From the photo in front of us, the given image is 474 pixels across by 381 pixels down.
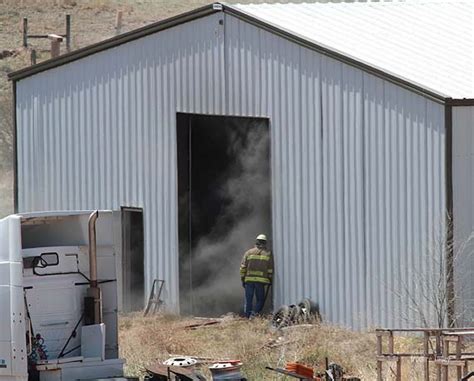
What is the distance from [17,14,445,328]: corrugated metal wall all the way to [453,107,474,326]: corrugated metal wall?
29 cm

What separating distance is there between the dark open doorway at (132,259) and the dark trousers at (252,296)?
3.37 meters

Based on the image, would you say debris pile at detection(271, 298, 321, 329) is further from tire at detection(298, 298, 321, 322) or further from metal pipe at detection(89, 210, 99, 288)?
metal pipe at detection(89, 210, 99, 288)

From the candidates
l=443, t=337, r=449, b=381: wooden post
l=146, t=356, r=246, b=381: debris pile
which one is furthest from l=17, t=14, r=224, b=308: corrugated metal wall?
l=146, t=356, r=246, b=381: debris pile

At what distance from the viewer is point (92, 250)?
1756 centimetres

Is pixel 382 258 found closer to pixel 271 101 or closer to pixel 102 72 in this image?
pixel 271 101

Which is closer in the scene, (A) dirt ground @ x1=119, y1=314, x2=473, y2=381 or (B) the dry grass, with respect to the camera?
(A) dirt ground @ x1=119, y1=314, x2=473, y2=381

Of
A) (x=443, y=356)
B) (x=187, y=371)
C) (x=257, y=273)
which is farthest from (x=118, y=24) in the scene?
(x=187, y=371)

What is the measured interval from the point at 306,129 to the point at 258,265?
2.70 meters

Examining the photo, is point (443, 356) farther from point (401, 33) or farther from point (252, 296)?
point (401, 33)

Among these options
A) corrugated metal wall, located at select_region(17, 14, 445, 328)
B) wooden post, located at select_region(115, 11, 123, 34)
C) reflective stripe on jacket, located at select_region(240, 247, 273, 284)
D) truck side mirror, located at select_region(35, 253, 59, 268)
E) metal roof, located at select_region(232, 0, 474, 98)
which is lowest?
reflective stripe on jacket, located at select_region(240, 247, 273, 284)

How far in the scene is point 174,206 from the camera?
28.2 meters

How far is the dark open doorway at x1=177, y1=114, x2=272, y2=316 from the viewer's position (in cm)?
2831

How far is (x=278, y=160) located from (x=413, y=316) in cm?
432

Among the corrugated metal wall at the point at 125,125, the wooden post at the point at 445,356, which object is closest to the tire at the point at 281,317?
the corrugated metal wall at the point at 125,125
